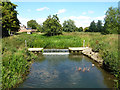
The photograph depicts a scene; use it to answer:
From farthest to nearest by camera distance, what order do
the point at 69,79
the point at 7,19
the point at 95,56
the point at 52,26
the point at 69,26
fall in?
1. the point at 69,26
2. the point at 52,26
3. the point at 7,19
4. the point at 95,56
5. the point at 69,79

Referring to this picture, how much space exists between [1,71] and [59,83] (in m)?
3.56

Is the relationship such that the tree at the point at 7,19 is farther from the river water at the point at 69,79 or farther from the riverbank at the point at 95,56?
the river water at the point at 69,79

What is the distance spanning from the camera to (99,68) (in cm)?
1062

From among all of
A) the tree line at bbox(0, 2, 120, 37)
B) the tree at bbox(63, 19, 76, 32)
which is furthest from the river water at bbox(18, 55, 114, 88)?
A: the tree at bbox(63, 19, 76, 32)

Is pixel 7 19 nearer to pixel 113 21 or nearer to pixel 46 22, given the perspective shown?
pixel 46 22

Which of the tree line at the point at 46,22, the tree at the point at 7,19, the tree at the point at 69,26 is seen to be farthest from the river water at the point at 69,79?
the tree at the point at 69,26

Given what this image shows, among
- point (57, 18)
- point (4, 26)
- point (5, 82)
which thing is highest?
point (57, 18)

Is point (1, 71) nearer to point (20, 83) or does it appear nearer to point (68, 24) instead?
point (20, 83)

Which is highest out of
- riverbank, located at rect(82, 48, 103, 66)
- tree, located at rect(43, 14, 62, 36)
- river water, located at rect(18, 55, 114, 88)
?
tree, located at rect(43, 14, 62, 36)

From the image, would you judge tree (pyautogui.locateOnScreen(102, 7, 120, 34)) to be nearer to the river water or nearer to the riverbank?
the riverbank

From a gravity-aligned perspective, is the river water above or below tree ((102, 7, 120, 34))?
below

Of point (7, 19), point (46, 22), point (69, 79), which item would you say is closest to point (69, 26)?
point (46, 22)

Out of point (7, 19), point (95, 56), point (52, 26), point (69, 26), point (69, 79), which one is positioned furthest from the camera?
point (69, 26)

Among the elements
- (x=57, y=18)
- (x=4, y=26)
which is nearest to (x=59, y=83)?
(x=4, y=26)
